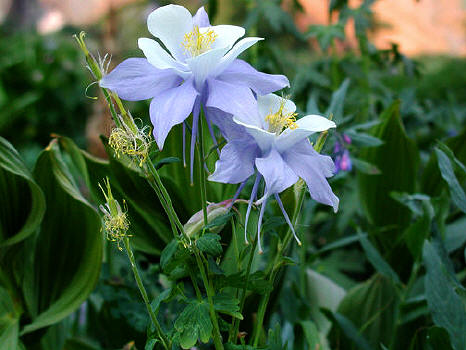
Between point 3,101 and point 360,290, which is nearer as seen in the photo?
point 360,290

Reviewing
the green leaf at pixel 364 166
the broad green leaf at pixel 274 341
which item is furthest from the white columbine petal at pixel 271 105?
the green leaf at pixel 364 166

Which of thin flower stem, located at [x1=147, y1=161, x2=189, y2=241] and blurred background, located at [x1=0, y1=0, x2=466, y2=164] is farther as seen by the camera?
blurred background, located at [x1=0, y1=0, x2=466, y2=164]

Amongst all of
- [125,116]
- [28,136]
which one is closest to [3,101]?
[28,136]

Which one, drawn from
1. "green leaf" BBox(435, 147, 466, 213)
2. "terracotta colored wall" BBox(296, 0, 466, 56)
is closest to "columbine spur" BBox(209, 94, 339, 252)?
"green leaf" BBox(435, 147, 466, 213)

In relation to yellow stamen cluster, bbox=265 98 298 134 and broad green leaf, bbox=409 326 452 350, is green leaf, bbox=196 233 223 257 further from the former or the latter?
broad green leaf, bbox=409 326 452 350

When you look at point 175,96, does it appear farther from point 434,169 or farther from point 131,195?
point 434,169

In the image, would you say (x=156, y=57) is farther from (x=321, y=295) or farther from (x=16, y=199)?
(x=321, y=295)

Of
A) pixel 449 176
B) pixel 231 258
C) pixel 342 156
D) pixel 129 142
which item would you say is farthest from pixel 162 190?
pixel 342 156
